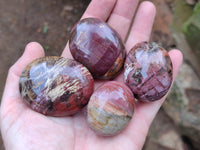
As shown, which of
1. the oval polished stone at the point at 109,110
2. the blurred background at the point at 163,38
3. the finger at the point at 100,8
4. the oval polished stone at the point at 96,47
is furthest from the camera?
the blurred background at the point at 163,38

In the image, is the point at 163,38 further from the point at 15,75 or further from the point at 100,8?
the point at 15,75

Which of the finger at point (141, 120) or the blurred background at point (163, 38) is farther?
the blurred background at point (163, 38)

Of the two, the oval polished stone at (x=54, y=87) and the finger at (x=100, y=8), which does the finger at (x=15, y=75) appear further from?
the finger at (x=100, y=8)

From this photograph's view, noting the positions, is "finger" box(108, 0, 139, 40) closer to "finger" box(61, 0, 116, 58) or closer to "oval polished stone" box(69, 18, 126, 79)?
"finger" box(61, 0, 116, 58)

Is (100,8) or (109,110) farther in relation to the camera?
(100,8)

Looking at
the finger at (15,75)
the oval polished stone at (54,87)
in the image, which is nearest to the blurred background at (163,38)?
the oval polished stone at (54,87)

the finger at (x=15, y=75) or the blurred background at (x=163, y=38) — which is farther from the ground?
the finger at (x=15, y=75)

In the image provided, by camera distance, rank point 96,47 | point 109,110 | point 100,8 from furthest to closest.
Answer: point 100,8 → point 96,47 → point 109,110

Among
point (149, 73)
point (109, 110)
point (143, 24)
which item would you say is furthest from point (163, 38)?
point (109, 110)
